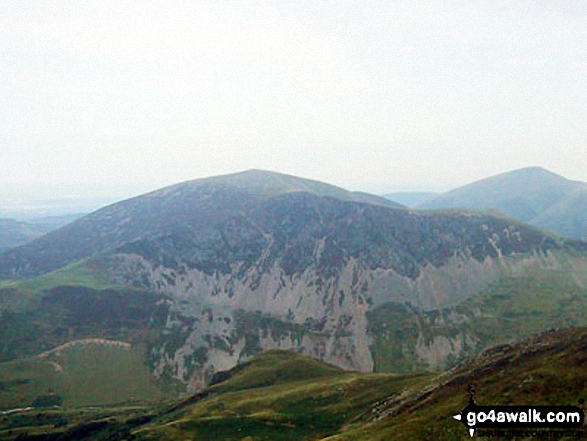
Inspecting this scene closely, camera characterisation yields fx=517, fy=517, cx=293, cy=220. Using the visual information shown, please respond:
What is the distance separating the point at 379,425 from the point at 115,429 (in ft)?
340

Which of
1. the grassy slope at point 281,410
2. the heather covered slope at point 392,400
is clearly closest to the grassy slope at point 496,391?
the heather covered slope at point 392,400

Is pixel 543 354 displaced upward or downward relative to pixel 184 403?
upward

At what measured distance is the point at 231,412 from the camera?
528 ft

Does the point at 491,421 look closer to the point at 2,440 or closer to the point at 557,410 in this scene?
the point at 557,410

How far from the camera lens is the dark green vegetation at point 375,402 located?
298 ft

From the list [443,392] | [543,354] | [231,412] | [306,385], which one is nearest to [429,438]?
[443,392]

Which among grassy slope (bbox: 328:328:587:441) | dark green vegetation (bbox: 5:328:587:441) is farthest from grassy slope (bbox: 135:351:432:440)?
grassy slope (bbox: 328:328:587:441)

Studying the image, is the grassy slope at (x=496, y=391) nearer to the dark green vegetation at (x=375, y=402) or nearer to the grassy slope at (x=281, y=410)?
the dark green vegetation at (x=375, y=402)

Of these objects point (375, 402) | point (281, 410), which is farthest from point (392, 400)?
point (281, 410)

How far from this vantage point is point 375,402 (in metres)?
148

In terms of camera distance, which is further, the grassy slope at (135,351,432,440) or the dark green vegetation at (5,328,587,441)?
the grassy slope at (135,351,432,440)

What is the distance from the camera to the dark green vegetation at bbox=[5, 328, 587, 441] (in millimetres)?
90688

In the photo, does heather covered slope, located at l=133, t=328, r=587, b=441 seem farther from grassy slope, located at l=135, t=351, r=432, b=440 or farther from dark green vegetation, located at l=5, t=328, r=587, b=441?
grassy slope, located at l=135, t=351, r=432, b=440

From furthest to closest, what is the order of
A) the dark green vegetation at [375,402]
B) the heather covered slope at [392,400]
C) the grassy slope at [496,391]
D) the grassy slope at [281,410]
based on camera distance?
the grassy slope at [281,410], the dark green vegetation at [375,402], the heather covered slope at [392,400], the grassy slope at [496,391]
